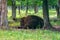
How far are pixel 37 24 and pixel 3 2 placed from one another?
4.80 m

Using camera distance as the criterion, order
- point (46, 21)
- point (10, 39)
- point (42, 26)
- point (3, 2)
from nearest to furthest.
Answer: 1. point (10, 39)
2. point (3, 2)
3. point (46, 21)
4. point (42, 26)

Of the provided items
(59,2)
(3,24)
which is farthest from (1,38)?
(59,2)

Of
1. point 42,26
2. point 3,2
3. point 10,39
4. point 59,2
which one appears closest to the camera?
point 10,39

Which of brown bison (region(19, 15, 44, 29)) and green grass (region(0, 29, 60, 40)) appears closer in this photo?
green grass (region(0, 29, 60, 40))

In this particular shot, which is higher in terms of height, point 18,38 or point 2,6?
point 2,6

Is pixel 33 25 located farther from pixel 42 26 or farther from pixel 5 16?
pixel 5 16

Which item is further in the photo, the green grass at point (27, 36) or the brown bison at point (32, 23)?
the brown bison at point (32, 23)

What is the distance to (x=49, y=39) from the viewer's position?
1123 cm

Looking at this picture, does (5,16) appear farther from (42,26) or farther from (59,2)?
(59,2)

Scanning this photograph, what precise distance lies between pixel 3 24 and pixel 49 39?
5.33 m

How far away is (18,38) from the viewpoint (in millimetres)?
11391

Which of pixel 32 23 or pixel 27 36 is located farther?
pixel 32 23

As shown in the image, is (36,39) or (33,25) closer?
(36,39)

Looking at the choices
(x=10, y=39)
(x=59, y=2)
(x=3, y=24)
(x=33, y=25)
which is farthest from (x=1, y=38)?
(x=59, y=2)
